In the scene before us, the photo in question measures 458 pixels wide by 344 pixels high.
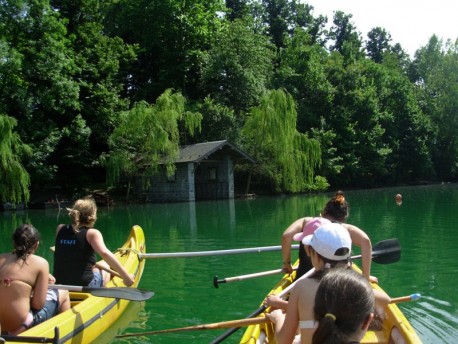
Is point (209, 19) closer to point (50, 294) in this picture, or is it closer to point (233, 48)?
point (233, 48)

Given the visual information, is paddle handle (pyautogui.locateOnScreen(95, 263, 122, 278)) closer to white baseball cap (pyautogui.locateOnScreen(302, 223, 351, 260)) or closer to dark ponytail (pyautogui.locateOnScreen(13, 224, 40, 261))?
dark ponytail (pyautogui.locateOnScreen(13, 224, 40, 261))

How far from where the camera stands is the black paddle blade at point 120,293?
497 centimetres

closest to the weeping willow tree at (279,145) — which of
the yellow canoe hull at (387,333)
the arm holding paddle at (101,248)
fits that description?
the arm holding paddle at (101,248)

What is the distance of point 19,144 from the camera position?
26.3m

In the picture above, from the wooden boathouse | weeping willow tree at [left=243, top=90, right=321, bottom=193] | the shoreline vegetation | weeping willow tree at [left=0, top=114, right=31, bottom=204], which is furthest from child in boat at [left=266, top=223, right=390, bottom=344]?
weeping willow tree at [left=243, top=90, right=321, bottom=193]

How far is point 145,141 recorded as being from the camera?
2997cm

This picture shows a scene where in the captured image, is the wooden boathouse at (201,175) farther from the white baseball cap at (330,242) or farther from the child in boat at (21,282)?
the white baseball cap at (330,242)

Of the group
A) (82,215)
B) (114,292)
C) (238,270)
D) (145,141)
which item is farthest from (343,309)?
(145,141)

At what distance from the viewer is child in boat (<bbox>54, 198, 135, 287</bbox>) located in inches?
213

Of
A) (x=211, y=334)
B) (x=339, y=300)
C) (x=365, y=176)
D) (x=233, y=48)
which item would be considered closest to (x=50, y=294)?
(x=211, y=334)

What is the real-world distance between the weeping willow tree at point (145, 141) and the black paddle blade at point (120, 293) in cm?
2373

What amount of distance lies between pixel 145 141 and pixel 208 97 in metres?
8.35

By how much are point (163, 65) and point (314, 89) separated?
12477mm

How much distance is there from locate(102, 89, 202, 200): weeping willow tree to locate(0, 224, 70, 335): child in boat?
2455 cm
